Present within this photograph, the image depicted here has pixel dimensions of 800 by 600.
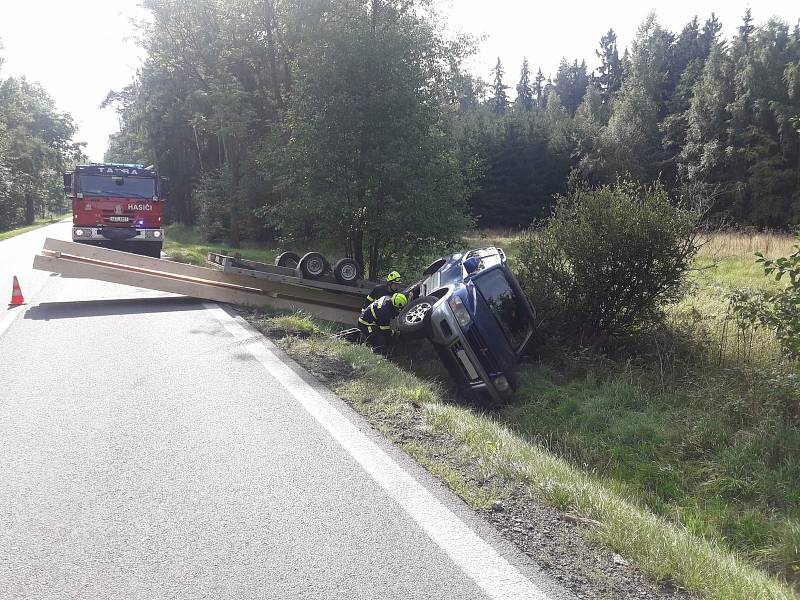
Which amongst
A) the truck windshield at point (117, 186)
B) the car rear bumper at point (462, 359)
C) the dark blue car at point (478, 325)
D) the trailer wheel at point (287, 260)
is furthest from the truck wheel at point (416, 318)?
the truck windshield at point (117, 186)

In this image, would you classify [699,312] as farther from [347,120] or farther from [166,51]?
[166,51]

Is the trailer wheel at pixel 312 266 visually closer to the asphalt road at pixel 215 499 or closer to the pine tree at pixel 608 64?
the asphalt road at pixel 215 499

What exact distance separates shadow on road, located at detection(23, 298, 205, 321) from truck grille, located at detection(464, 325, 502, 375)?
5696 mm

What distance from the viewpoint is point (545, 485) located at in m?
3.96

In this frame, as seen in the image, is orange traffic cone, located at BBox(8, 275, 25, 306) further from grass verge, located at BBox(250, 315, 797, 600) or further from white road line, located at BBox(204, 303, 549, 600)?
white road line, located at BBox(204, 303, 549, 600)

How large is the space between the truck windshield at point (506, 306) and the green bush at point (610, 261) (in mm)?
1545

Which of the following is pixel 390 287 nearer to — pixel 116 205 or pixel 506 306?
pixel 506 306

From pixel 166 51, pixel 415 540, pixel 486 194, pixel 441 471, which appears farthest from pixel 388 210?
pixel 486 194

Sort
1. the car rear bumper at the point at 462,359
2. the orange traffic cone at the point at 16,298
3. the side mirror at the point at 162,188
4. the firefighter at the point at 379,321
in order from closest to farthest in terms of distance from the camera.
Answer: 1. the car rear bumper at the point at 462,359
2. the firefighter at the point at 379,321
3. the orange traffic cone at the point at 16,298
4. the side mirror at the point at 162,188

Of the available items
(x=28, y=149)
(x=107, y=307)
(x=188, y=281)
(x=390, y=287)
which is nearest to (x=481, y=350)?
(x=390, y=287)

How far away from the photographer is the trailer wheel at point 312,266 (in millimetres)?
11953

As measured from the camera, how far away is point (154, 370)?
6.92 meters

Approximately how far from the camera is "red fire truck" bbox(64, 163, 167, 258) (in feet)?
58.1

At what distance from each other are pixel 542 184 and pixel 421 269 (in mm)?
40262
